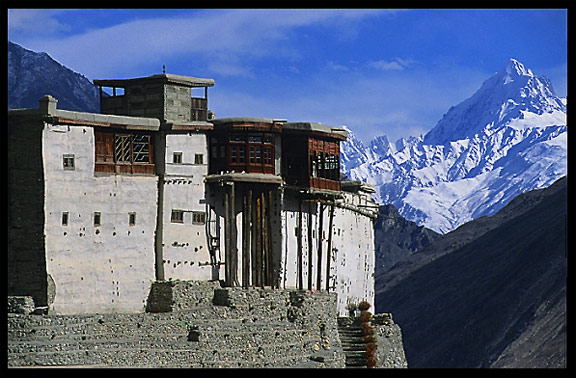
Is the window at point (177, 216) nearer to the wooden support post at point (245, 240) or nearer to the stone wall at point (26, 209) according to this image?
the wooden support post at point (245, 240)

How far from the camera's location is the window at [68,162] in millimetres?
57938

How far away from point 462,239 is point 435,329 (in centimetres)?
3452

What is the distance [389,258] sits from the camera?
197625 mm

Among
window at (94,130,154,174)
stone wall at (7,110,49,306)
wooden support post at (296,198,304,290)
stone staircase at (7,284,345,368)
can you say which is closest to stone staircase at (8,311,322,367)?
stone staircase at (7,284,345,368)

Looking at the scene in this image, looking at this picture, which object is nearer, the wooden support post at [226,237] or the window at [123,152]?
the window at [123,152]

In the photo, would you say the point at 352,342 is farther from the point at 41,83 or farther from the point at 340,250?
the point at 41,83

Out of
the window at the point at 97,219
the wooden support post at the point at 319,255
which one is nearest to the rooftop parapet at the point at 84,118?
the window at the point at 97,219

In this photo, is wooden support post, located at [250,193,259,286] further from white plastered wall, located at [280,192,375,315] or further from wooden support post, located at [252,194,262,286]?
white plastered wall, located at [280,192,375,315]

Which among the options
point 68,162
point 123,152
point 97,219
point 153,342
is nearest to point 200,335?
point 153,342

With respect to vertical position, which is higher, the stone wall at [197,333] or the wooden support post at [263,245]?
the wooden support post at [263,245]

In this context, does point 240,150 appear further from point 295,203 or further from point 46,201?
point 46,201

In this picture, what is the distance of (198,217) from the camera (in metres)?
63.7

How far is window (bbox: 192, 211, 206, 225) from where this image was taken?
208 ft

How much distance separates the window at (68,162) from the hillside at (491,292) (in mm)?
61695
